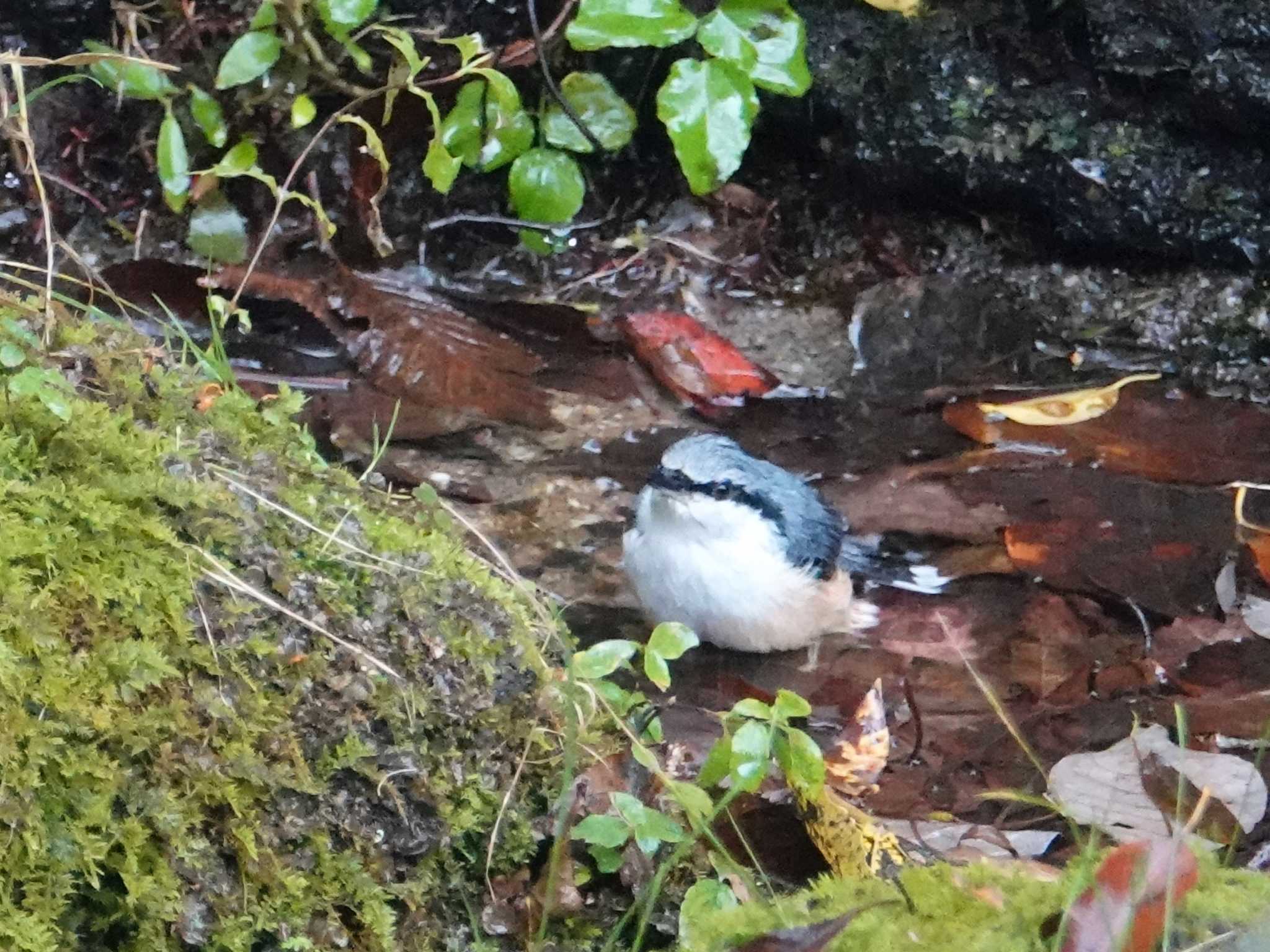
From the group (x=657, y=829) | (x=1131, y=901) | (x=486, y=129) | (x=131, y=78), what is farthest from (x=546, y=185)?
(x=1131, y=901)

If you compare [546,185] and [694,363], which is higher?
[546,185]

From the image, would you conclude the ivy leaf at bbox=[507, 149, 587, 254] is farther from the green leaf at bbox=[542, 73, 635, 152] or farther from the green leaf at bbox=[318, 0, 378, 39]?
the green leaf at bbox=[318, 0, 378, 39]

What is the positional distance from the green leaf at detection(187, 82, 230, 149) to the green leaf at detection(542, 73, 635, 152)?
1446 millimetres

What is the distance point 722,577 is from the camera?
4.32 metres

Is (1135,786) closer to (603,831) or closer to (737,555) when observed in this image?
(603,831)

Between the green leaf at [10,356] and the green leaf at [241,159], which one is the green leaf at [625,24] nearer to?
the green leaf at [241,159]

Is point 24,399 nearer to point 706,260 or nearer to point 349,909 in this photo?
point 349,909

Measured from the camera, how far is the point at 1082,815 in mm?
2484

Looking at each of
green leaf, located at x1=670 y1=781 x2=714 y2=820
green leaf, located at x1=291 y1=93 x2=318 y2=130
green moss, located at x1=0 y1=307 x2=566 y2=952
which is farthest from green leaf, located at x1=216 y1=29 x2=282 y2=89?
green leaf, located at x1=670 y1=781 x2=714 y2=820

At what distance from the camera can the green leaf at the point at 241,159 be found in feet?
16.9

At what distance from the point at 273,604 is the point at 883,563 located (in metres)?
3.07

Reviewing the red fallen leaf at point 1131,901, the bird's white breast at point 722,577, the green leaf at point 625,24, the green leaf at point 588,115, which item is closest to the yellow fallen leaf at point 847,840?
the red fallen leaf at point 1131,901

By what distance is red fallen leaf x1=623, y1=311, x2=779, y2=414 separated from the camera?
533cm

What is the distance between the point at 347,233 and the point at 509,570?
3609 mm
